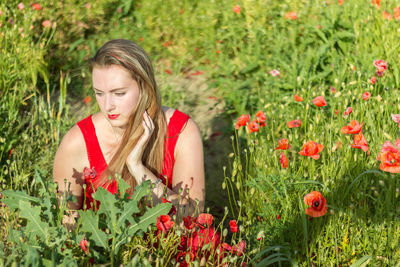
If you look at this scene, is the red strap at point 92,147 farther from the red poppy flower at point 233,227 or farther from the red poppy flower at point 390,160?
the red poppy flower at point 390,160

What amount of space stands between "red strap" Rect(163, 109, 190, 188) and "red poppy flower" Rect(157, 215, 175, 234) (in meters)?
0.71

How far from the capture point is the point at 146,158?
2674 millimetres

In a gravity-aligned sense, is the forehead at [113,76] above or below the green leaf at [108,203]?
above

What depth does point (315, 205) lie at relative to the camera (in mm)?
2049

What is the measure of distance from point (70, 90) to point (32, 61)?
889 millimetres

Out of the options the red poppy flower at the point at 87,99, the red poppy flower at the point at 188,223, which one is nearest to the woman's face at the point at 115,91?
the red poppy flower at the point at 188,223

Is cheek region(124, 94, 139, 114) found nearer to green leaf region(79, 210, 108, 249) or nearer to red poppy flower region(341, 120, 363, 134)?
green leaf region(79, 210, 108, 249)

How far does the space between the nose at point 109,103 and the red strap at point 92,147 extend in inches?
14.8

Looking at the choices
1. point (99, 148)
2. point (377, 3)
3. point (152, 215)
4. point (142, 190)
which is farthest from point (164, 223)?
point (377, 3)

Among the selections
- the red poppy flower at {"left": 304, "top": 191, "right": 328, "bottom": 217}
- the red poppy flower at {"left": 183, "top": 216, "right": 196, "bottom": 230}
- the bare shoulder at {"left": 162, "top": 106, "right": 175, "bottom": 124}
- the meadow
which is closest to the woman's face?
the bare shoulder at {"left": 162, "top": 106, "right": 175, "bottom": 124}

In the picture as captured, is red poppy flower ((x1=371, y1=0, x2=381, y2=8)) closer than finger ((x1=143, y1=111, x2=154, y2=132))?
No

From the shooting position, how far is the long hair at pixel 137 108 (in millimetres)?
2408

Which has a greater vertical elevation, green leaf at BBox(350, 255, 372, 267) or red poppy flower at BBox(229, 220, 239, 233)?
red poppy flower at BBox(229, 220, 239, 233)

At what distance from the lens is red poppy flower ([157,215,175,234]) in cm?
199
